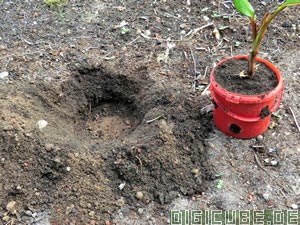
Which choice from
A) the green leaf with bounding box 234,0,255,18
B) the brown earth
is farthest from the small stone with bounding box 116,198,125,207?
the green leaf with bounding box 234,0,255,18

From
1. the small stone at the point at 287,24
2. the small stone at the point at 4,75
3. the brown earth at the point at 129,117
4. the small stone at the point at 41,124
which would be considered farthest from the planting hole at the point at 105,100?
the small stone at the point at 287,24

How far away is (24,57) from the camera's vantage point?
2596 mm

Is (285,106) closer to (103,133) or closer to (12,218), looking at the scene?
(103,133)

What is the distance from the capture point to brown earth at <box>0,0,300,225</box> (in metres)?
→ 1.93

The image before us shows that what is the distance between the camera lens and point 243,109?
77.2 inches

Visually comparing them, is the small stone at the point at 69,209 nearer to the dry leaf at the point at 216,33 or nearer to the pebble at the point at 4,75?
the pebble at the point at 4,75

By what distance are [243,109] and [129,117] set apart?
0.71m

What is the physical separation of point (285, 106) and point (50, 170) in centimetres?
127

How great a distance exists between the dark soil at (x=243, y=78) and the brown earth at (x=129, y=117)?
0.26 meters

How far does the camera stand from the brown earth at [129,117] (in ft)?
6.33

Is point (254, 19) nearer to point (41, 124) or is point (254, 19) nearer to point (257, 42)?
point (257, 42)

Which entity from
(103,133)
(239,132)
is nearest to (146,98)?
(103,133)

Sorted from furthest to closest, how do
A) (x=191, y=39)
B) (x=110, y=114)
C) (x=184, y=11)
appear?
1. (x=184, y=11)
2. (x=191, y=39)
3. (x=110, y=114)

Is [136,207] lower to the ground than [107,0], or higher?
lower
